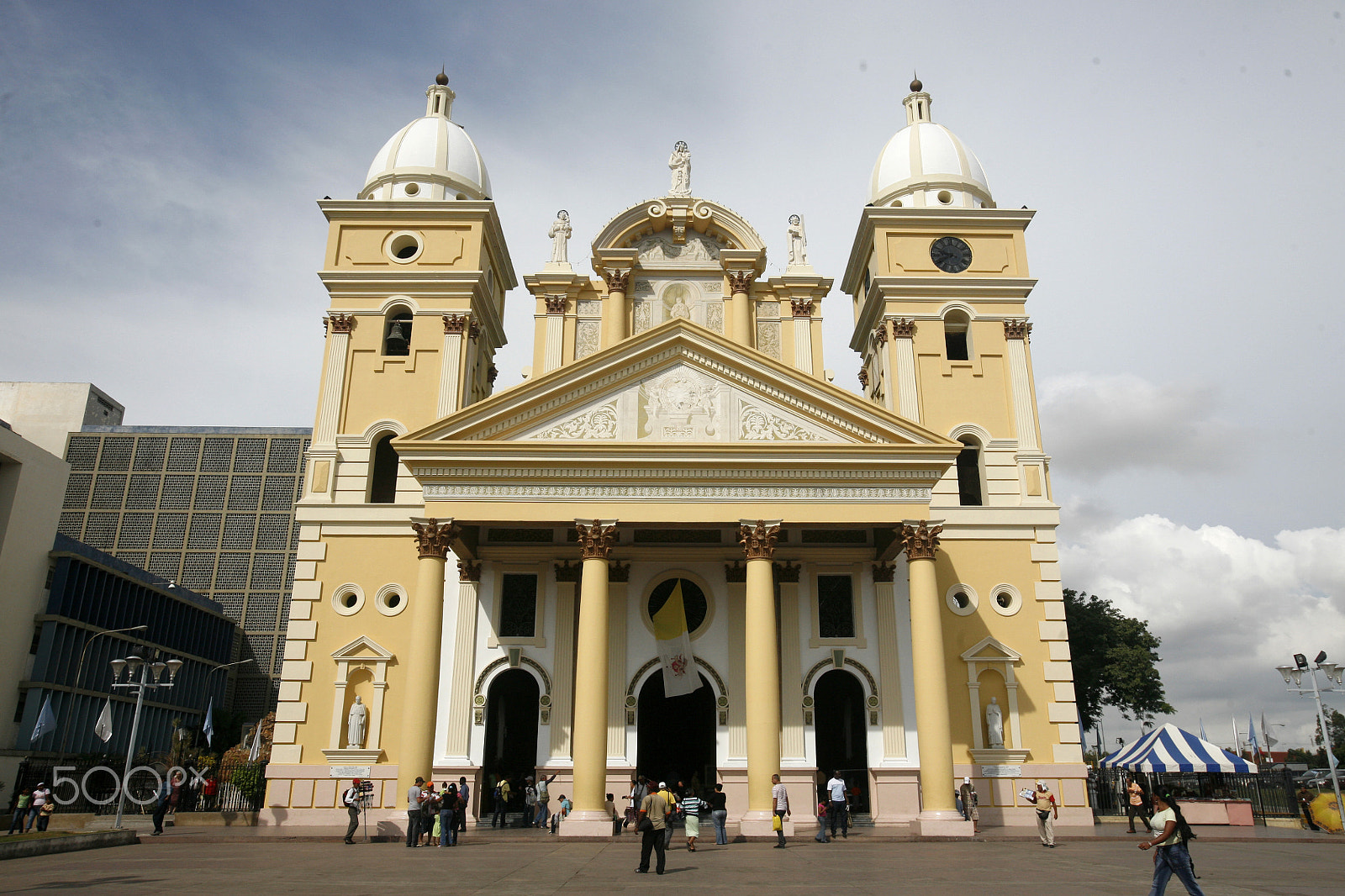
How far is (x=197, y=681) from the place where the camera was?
171 ft

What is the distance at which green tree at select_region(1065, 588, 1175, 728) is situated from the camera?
48.3 metres

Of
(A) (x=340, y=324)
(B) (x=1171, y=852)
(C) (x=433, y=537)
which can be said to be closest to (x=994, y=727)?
(C) (x=433, y=537)

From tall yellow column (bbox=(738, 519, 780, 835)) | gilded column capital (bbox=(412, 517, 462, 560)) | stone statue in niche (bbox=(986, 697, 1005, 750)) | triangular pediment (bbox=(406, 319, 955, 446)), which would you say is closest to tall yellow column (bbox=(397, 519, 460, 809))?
gilded column capital (bbox=(412, 517, 462, 560))

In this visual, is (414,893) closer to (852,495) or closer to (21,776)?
(852,495)

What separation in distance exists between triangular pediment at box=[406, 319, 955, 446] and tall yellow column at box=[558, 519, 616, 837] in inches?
105

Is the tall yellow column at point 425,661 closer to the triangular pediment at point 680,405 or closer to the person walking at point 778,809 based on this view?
the triangular pediment at point 680,405

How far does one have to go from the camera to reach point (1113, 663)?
4900 centimetres

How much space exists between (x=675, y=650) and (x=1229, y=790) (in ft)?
75.4

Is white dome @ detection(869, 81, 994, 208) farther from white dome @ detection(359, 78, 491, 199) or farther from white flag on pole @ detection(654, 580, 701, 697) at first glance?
white flag on pole @ detection(654, 580, 701, 697)

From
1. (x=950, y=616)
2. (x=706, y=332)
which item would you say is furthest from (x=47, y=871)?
(x=950, y=616)

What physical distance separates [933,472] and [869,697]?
22.4 feet

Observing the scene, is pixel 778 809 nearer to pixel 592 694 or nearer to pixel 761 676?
pixel 761 676

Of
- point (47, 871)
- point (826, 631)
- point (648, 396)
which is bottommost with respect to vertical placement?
point (47, 871)

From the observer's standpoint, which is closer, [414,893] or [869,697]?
[414,893]
